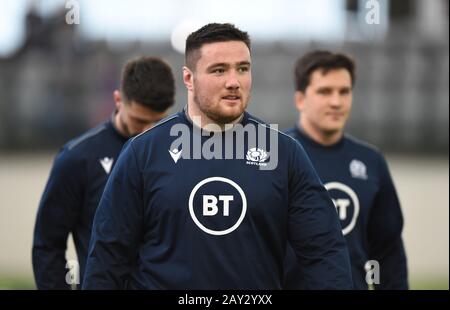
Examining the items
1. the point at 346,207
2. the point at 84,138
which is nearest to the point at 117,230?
the point at 84,138

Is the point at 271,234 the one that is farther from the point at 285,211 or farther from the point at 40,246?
the point at 40,246

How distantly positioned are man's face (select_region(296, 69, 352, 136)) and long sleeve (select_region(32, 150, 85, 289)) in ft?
4.75

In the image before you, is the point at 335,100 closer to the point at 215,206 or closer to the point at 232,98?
the point at 232,98

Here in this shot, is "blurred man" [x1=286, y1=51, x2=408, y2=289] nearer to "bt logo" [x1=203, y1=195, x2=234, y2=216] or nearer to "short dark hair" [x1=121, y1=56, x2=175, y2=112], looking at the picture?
"short dark hair" [x1=121, y1=56, x2=175, y2=112]

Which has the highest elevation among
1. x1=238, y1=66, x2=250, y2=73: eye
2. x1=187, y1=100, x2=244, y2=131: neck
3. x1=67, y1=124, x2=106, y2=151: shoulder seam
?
x1=238, y1=66, x2=250, y2=73: eye

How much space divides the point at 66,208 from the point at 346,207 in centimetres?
159

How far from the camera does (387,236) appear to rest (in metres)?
6.09

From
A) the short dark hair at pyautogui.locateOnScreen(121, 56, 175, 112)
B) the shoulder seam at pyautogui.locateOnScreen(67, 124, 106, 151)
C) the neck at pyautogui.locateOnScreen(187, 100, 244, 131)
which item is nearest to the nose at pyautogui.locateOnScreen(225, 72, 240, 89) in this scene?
the neck at pyautogui.locateOnScreen(187, 100, 244, 131)

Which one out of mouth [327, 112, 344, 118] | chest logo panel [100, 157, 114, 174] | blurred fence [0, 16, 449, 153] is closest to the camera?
chest logo panel [100, 157, 114, 174]

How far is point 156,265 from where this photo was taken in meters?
4.38

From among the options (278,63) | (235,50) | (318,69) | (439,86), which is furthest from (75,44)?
(235,50)

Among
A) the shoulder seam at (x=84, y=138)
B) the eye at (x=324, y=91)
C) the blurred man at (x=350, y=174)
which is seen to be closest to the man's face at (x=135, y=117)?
the shoulder seam at (x=84, y=138)

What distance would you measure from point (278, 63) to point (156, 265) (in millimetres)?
9951

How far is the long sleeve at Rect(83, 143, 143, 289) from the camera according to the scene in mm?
4348
